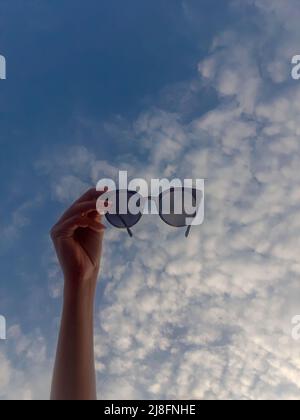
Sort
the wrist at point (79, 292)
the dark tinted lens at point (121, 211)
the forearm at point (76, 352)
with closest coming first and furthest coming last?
the forearm at point (76, 352) → the wrist at point (79, 292) → the dark tinted lens at point (121, 211)

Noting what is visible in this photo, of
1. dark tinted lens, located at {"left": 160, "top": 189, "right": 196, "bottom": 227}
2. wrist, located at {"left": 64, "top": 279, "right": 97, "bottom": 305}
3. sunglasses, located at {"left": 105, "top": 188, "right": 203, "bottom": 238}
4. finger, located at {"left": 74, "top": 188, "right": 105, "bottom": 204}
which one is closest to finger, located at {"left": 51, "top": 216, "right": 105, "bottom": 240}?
finger, located at {"left": 74, "top": 188, "right": 105, "bottom": 204}

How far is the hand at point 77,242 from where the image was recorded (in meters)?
2.94

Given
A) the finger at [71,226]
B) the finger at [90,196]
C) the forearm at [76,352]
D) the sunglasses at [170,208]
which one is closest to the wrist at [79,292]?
the forearm at [76,352]

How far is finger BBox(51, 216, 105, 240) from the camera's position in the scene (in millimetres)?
2980

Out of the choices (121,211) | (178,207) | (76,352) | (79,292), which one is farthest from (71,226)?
(178,207)

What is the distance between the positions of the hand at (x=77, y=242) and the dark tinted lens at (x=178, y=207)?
5.37ft

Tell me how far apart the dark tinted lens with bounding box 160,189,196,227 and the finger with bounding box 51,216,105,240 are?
66.6 inches

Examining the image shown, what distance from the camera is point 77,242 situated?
3.16 metres

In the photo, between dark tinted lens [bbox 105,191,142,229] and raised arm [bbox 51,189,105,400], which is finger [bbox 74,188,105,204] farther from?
dark tinted lens [bbox 105,191,142,229]

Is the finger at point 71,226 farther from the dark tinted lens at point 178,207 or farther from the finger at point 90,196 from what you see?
the dark tinted lens at point 178,207

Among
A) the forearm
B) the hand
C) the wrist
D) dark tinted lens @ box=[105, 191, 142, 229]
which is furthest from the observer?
dark tinted lens @ box=[105, 191, 142, 229]
